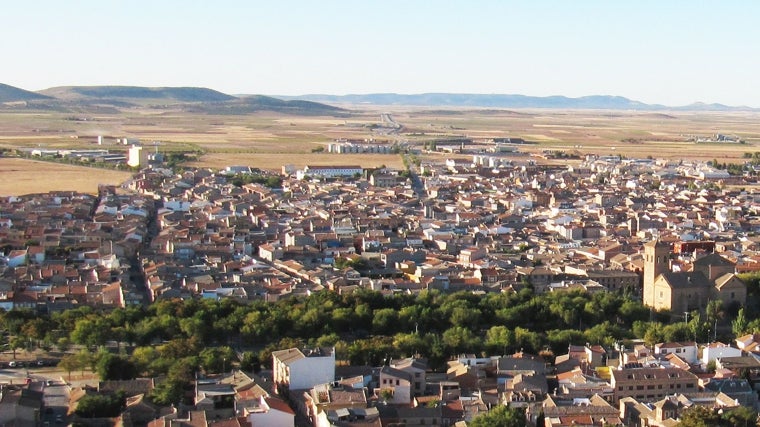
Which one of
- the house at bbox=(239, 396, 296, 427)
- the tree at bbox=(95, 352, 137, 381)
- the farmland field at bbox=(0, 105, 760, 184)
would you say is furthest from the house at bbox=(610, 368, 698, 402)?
the farmland field at bbox=(0, 105, 760, 184)

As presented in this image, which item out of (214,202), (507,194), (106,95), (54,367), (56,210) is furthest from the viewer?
(106,95)

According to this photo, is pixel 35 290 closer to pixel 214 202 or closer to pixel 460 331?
pixel 460 331

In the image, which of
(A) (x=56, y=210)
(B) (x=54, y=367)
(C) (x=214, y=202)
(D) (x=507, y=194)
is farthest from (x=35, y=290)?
(D) (x=507, y=194)

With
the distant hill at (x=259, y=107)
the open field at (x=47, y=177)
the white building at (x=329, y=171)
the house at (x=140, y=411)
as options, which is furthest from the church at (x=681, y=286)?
the distant hill at (x=259, y=107)

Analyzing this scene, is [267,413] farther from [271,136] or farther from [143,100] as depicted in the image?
[143,100]

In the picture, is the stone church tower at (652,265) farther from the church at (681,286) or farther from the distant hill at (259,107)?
the distant hill at (259,107)
